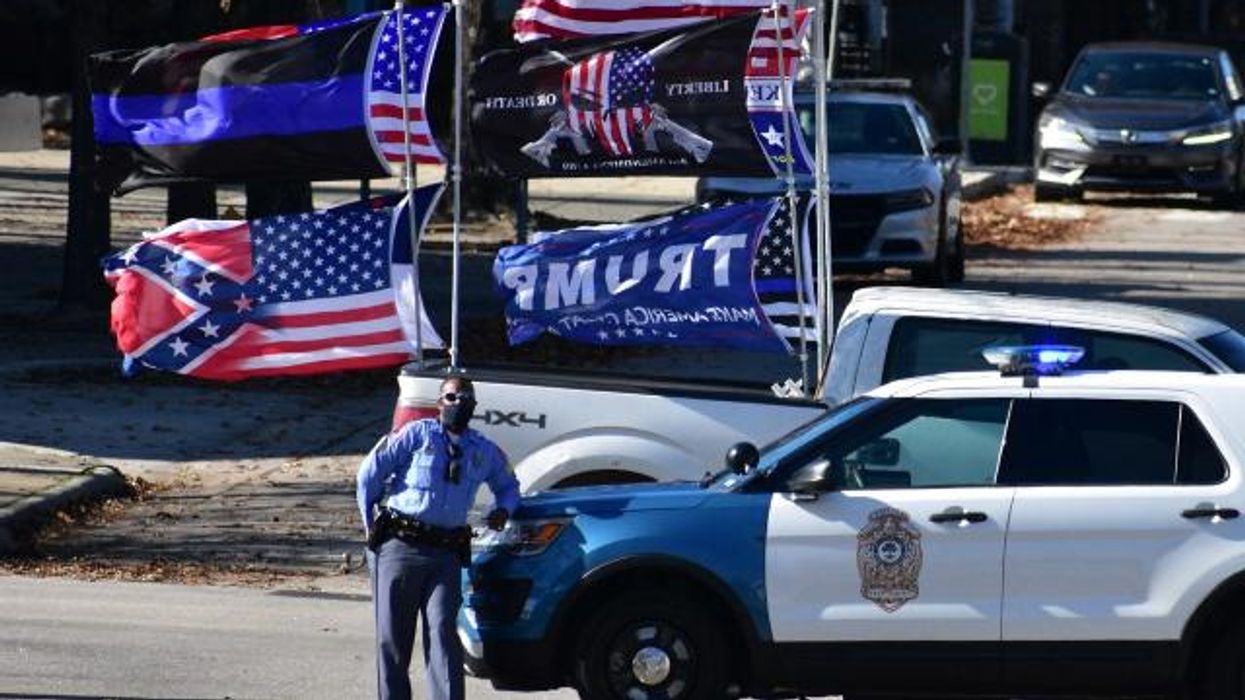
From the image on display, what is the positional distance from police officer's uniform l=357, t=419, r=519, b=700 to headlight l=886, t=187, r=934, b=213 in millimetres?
13504

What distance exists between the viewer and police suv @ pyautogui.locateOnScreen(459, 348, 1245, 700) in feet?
31.0

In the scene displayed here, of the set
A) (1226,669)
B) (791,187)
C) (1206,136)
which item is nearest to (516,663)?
(1226,669)

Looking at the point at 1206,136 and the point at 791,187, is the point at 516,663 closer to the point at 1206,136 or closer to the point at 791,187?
the point at 791,187

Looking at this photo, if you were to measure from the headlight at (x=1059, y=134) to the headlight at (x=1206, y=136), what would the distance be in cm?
128

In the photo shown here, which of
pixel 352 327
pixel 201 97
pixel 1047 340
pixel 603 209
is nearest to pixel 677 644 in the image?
pixel 1047 340

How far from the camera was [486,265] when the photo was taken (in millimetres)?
24750

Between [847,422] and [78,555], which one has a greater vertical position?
[847,422]

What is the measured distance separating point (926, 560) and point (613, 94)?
513cm

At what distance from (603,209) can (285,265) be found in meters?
16.7

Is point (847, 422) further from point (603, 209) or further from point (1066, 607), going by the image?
point (603, 209)

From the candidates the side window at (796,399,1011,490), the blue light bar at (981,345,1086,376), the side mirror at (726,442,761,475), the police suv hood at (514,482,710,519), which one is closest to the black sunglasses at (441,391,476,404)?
the police suv hood at (514,482,710,519)

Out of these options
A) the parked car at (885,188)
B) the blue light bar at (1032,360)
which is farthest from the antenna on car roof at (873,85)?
the blue light bar at (1032,360)

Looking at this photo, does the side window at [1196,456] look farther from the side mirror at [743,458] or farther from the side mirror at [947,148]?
the side mirror at [947,148]

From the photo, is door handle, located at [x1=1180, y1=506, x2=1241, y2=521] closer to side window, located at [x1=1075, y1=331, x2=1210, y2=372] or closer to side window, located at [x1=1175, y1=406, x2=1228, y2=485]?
side window, located at [x1=1175, y1=406, x2=1228, y2=485]
